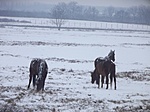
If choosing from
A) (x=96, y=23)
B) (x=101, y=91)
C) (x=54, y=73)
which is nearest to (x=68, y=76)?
(x=54, y=73)

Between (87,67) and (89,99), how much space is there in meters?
8.06

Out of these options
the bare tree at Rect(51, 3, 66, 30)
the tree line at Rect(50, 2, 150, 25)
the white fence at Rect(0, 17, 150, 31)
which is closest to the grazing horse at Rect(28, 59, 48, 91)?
the white fence at Rect(0, 17, 150, 31)

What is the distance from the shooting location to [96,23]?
6725 cm

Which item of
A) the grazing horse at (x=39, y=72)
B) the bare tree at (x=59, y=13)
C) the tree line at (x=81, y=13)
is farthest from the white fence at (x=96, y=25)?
the grazing horse at (x=39, y=72)

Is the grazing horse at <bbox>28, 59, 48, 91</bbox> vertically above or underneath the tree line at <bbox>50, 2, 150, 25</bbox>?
underneath

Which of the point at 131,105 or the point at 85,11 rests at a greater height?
the point at 85,11

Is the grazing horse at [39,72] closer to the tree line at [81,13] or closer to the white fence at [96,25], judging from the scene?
the white fence at [96,25]

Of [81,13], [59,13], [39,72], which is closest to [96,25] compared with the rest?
[81,13]

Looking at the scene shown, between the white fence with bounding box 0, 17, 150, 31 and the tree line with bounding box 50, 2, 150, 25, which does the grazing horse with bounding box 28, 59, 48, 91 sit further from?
the tree line with bounding box 50, 2, 150, 25

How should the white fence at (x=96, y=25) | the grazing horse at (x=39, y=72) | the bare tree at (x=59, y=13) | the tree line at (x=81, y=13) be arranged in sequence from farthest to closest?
the tree line at (x=81, y=13) → the bare tree at (x=59, y=13) → the white fence at (x=96, y=25) → the grazing horse at (x=39, y=72)

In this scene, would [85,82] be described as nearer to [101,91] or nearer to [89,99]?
[101,91]

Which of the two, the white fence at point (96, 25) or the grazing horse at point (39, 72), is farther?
the white fence at point (96, 25)

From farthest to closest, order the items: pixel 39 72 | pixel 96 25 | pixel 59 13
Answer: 1. pixel 96 25
2. pixel 59 13
3. pixel 39 72

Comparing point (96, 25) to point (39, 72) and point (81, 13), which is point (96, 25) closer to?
point (81, 13)
